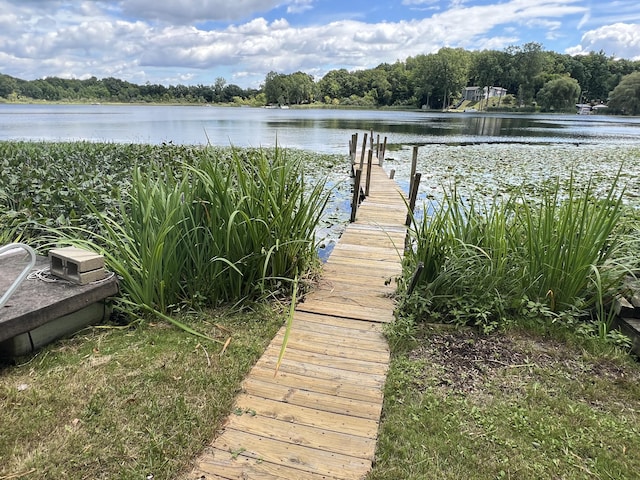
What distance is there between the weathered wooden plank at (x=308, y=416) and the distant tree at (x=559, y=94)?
86.6 meters

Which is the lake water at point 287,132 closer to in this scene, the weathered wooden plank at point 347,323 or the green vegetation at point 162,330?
the green vegetation at point 162,330

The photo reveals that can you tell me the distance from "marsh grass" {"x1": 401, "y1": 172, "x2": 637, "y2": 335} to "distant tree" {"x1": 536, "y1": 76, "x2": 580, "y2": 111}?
8445cm

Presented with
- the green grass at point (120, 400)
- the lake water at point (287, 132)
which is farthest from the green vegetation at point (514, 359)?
the lake water at point (287, 132)

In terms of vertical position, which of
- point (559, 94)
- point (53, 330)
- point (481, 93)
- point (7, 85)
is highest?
point (481, 93)

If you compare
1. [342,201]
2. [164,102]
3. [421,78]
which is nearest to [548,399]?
[342,201]

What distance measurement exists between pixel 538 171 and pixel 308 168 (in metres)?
7.32

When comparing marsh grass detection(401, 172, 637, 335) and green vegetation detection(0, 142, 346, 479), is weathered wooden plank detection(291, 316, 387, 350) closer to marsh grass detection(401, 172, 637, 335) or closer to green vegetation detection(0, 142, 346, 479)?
green vegetation detection(0, 142, 346, 479)

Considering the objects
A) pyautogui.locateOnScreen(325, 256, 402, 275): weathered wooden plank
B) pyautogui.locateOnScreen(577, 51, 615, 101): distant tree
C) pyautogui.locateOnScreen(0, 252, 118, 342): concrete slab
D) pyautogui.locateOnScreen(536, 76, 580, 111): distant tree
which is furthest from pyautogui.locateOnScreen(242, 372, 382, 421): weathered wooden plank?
pyautogui.locateOnScreen(577, 51, 615, 101): distant tree

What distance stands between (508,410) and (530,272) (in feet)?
4.66

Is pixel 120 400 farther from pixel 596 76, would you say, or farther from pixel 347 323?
pixel 596 76

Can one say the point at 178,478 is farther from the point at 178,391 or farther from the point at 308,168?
the point at 308,168

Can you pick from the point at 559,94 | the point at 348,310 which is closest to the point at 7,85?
the point at 348,310

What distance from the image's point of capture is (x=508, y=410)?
2.15m

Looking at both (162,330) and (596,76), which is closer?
(162,330)
